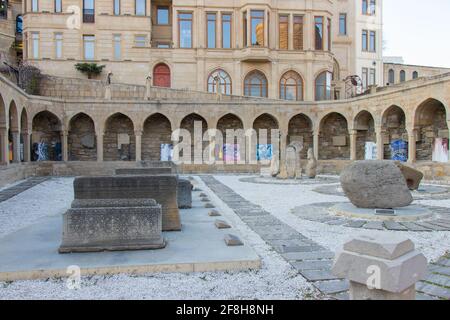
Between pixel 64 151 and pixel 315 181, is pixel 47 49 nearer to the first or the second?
pixel 64 151

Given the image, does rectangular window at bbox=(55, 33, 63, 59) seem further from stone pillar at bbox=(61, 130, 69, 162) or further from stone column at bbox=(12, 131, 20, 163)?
stone column at bbox=(12, 131, 20, 163)

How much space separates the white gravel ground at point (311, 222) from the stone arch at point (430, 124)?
751 cm

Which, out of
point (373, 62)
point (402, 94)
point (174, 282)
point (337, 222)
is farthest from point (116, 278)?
point (373, 62)

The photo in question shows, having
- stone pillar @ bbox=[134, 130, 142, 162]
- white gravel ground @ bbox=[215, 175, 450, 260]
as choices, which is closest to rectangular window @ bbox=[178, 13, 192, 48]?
stone pillar @ bbox=[134, 130, 142, 162]

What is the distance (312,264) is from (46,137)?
904 inches

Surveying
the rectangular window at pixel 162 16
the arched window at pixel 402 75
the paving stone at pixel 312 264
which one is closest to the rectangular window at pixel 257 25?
the rectangular window at pixel 162 16

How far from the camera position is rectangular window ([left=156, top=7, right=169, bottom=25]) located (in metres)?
32.9

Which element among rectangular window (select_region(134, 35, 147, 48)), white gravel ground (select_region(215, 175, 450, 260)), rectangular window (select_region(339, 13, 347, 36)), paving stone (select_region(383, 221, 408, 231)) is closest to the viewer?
white gravel ground (select_region(215, 175, 450, 260))

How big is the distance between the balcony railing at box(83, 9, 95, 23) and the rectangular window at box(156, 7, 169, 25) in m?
5.12

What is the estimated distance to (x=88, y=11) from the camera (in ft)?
101

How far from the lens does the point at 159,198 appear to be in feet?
21.0

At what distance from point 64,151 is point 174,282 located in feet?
68.7

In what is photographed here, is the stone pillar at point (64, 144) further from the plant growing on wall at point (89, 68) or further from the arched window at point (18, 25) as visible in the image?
the arched window at point (18, 25)

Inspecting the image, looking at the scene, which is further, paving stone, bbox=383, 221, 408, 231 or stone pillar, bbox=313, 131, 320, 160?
stone pillar, bbox=313, 131, 320, 160
